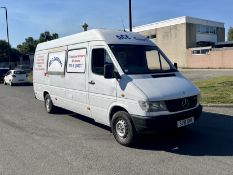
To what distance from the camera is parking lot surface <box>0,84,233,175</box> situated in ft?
16.9

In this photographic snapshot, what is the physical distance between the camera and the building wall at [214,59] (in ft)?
128

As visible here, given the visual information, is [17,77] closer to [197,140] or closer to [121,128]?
[121,128]

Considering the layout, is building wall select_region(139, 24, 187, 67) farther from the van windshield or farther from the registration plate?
the registration plate

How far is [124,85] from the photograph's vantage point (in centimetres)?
635

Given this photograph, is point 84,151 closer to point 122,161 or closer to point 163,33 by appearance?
point 122,161

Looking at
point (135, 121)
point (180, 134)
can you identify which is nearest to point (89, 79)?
point (135, 121)

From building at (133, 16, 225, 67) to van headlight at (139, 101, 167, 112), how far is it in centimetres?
4018

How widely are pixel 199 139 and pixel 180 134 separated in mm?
531

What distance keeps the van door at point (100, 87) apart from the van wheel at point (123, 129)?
14.6 inches

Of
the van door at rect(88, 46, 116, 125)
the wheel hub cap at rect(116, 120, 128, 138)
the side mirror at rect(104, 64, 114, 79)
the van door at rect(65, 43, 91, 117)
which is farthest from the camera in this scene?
the van door at rect(65, 43, 91, 117)

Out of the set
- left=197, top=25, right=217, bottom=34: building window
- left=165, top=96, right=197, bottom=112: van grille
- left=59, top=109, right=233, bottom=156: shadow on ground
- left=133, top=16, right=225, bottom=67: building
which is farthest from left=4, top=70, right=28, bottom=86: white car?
left=197, top=25, right=217, bottom=34: building window

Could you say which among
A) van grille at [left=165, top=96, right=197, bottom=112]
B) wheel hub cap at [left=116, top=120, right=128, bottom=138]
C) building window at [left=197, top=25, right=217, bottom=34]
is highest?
building window at [left=197, top=25, right=217, bottom=34]

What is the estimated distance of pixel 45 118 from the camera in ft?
31.9

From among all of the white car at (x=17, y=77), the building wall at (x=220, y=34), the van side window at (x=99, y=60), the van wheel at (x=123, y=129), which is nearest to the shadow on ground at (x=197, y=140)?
the van wheel at (x=123, y=129)
